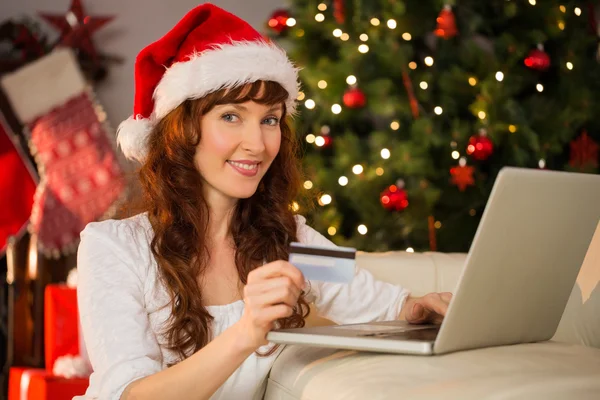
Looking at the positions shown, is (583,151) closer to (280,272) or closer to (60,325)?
(60,325)

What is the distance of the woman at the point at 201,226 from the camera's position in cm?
129

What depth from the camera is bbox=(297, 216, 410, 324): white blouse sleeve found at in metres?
1.61

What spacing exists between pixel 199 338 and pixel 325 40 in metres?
2.09

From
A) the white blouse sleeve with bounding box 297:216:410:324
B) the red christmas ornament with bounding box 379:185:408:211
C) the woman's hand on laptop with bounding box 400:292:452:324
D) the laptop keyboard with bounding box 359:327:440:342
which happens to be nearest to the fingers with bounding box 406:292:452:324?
the woman's hand on laptop with bounding box 400:292:452:324

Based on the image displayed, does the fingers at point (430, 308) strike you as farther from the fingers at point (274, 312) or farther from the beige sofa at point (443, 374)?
the fingers at point (274, 312)

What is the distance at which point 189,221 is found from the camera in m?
1.52

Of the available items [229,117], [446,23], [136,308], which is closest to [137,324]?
[136,308]

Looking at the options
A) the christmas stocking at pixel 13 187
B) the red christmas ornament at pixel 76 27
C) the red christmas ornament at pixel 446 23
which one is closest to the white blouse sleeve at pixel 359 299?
the red christmas ornament at pixel 446 23

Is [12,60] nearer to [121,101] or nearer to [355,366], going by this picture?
[121,101]

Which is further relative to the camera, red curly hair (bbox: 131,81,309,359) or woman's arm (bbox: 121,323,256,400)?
red curly hair (bbox: 131,81,309,359)

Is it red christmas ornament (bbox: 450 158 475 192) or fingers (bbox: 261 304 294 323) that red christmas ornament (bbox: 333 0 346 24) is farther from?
fingers (bbox: 261 304 294 323)

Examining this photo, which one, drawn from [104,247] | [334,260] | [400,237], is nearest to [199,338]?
[104,247]

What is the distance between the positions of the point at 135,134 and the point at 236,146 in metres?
0.26

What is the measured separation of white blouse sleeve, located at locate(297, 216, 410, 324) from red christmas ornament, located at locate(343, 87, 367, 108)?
4.70ft
